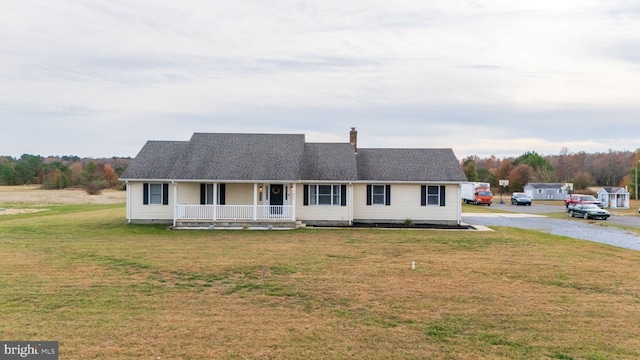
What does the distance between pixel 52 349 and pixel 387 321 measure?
5.59m

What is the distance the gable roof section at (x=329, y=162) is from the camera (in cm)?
2408

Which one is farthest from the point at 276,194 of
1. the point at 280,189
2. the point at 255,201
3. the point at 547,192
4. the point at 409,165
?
the point at 547,192

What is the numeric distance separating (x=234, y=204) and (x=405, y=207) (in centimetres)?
964

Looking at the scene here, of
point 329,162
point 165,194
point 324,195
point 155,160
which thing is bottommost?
point 324,195

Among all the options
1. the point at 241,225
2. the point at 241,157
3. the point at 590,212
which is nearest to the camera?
the point at 241,225

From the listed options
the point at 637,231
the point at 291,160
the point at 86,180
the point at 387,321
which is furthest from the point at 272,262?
the point at 86,180

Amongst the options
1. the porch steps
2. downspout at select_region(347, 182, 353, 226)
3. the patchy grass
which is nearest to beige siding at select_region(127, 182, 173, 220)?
the porch steps

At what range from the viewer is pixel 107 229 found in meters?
21.3

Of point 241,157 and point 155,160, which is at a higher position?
point 241,157

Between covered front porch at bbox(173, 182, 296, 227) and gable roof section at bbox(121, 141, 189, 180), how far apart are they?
147 centimetres

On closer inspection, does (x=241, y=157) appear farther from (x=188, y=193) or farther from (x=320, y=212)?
(x=320, y=212)

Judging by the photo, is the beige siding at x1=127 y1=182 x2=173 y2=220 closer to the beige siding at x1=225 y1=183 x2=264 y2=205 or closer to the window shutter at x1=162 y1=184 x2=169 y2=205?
the window shutter at x1=162 y1=184 x2=169 y2=205

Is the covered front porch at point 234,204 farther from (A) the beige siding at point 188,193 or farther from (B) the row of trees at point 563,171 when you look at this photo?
(B) the row of trees at point 563,171

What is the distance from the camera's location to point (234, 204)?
24.2 metres
